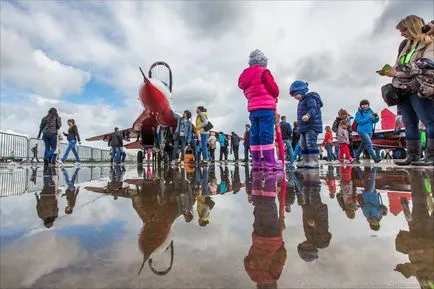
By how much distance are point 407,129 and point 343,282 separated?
5247mm

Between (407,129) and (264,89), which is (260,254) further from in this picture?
(407,129)

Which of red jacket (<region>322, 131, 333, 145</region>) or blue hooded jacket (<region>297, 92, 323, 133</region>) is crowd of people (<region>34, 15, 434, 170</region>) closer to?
blue hooded jacket (<region>297, 92, 323, 133</region>)

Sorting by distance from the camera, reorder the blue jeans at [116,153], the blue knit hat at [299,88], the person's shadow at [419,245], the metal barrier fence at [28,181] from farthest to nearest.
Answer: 1. the blue jeans at [116,153]
2. the blue knit hat at [299,88]
3. the metal barrier fence at [28,181]
4. the person's shadow at [419,245]

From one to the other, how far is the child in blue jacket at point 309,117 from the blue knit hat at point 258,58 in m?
1.07

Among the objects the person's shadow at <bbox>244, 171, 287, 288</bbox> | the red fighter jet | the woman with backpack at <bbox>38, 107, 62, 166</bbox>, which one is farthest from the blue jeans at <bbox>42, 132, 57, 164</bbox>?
the person's shadow at <bbox>244, 171, 287, 288</bbox>

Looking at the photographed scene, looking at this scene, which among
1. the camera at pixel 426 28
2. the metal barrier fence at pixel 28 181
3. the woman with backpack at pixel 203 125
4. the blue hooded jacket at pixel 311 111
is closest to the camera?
the metal barrier fence at pixel 28 181

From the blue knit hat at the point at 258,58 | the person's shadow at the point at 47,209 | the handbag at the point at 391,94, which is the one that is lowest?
the person's shadow at the point at 47,209

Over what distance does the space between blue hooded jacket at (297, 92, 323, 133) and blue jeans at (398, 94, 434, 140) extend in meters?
1.35

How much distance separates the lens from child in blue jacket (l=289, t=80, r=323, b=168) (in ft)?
19.7

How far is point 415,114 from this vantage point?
522 cm

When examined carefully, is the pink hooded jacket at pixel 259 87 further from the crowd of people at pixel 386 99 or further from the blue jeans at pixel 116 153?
the blue jeans at pixel 116 153

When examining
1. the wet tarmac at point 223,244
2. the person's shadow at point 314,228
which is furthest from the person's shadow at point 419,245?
the person's shadow at point 314,228

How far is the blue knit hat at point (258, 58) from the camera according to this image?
536 centimetres

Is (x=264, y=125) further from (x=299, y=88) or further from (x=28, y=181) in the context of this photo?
(x=28, y=181)
